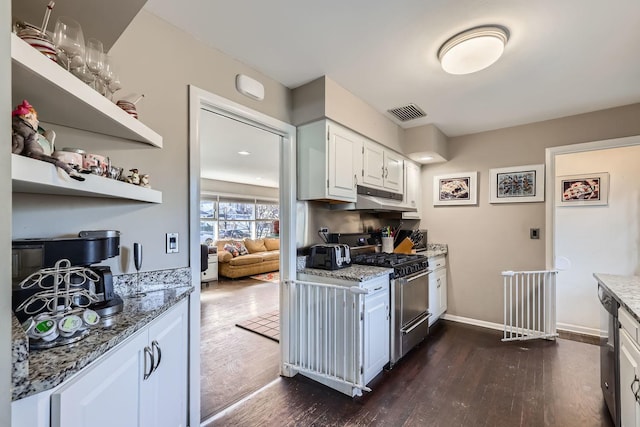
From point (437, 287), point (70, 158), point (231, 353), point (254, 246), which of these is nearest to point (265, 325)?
point (231, 353)

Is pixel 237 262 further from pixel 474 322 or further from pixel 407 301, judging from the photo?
pixel 474 322

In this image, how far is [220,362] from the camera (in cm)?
247

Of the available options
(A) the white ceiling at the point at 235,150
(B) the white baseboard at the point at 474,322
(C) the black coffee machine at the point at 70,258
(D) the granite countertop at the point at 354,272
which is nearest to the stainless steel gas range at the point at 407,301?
(D) the granite countertop at the point at 354,272

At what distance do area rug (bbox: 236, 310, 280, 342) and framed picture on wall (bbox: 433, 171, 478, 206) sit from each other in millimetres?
2576

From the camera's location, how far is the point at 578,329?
124 inches

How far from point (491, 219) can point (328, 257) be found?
2.25m

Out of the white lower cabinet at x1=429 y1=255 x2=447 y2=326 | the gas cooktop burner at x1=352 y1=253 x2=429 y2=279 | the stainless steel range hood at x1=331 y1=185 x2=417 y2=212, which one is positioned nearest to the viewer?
the gas cooktop burner at x1=352 y1=253 x2=429 y2=279

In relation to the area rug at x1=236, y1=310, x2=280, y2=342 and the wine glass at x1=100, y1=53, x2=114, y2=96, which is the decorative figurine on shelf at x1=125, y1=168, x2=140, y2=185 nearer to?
the wine glass at x1=100, y1=53, x2=114, y2=96

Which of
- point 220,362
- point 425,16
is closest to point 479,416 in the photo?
point 220,362

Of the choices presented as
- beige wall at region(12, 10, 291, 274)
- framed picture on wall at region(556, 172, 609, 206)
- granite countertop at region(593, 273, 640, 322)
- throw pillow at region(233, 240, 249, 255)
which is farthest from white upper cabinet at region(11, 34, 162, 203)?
throw pillow at region(233, 240, 249, 255)

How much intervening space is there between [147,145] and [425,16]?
5.43 ft

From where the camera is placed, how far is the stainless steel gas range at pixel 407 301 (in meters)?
2.38

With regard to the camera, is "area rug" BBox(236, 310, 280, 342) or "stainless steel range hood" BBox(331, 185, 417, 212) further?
"area rug" BBox(236, 310, 280, 342)

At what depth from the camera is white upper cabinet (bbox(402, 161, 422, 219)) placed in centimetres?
349
